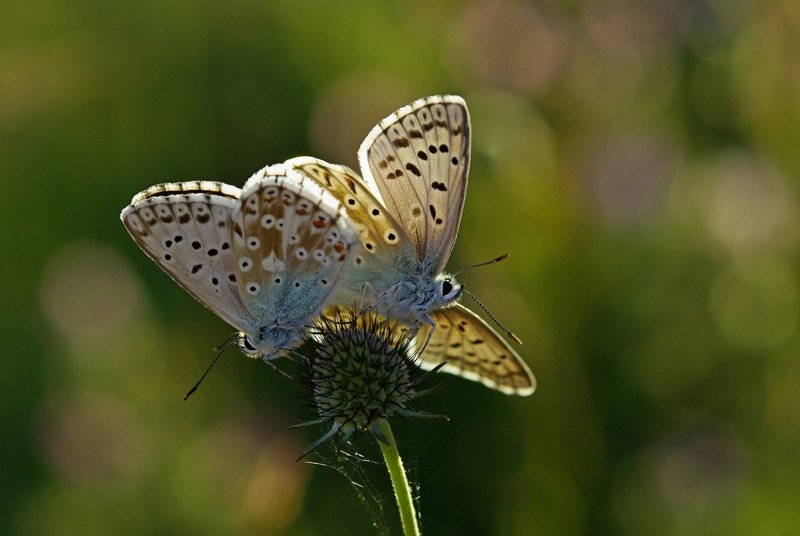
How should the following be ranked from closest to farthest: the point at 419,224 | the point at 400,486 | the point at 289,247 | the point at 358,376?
the point at 400,486 → the point at 358,376 → the point at 289,247 → the point at 419,224

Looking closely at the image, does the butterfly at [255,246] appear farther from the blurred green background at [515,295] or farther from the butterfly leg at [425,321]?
the blurred green background at [515,295]

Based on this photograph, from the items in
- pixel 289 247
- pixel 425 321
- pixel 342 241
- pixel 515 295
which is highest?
pixel 342 241

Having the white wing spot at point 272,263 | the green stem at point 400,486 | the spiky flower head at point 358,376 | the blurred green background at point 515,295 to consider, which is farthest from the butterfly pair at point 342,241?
the blurred green background at point 515,295

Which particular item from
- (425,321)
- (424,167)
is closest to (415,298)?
(425,321)

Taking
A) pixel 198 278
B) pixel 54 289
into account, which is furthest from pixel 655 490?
pixel 54 289

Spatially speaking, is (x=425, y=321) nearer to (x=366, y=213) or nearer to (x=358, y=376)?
(x=366, y=213)

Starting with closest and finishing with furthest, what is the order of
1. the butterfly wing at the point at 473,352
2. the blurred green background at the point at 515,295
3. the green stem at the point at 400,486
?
the green stem at the point at 400,486
the butterfly wing at the point at 473,352
the blurred green background at the point at 515,295

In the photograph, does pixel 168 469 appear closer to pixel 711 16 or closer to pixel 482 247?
pixel 482 247
